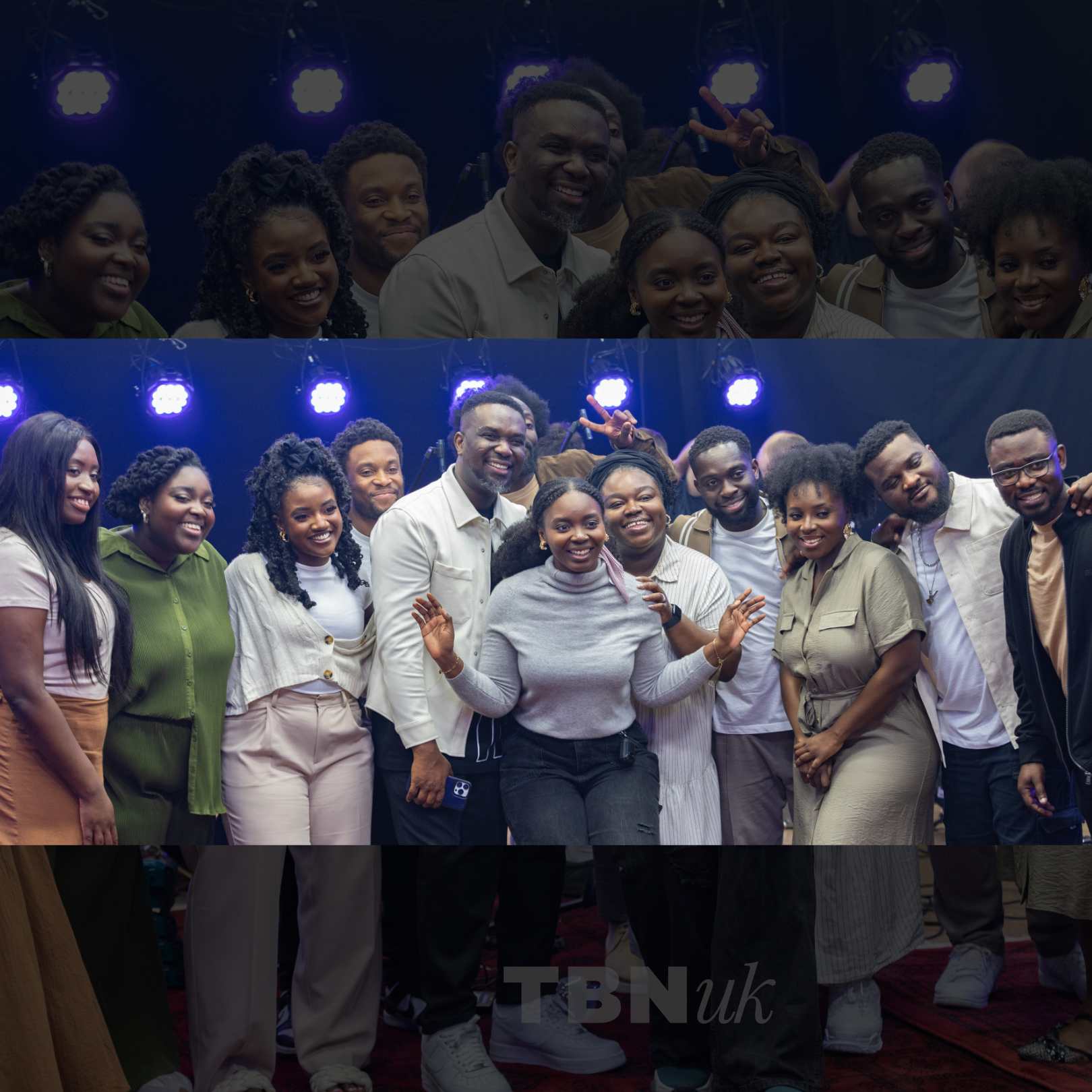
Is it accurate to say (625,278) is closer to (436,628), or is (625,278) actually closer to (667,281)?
(667,281)

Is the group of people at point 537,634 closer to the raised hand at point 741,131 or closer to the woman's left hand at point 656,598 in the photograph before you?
the woman's left hand at point 656,598

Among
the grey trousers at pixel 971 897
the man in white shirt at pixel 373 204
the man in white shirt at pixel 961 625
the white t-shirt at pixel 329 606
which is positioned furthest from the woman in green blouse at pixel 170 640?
the grey trousers at pixel 971 897

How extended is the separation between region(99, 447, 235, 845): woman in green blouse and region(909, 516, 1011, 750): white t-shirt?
1.44m

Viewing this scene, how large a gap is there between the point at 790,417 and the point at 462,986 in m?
1.49

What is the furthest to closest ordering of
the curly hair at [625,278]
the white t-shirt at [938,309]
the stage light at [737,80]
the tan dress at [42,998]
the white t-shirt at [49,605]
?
the stage light at [737,80], the white t-shirt at [938,309], the curly hair at [625,278], the tan dress at [42,998], the white t-shirt at [49,605]

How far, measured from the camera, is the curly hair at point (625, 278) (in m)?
2.77

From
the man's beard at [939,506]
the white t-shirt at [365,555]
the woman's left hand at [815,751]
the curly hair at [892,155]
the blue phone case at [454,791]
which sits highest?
the curly hair at [892,155]

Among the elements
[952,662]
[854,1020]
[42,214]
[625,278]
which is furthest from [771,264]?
[854,1020]

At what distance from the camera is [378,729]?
2.59 meters

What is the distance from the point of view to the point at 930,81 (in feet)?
10.1

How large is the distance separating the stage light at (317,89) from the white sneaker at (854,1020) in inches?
98.3

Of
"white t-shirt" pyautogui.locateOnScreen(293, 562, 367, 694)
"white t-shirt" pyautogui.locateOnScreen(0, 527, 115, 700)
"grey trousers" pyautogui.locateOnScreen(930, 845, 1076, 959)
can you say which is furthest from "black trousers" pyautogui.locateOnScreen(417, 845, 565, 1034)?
"grey trousers" pyautogui.locateOnScreen(930, 845, 1076, 959)

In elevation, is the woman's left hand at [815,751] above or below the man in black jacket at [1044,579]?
below

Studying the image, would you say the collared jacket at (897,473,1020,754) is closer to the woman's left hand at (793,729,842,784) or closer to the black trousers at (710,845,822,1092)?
the woman's left hand at (793,729,842,784)
